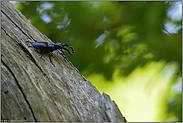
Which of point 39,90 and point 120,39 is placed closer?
point 39,90

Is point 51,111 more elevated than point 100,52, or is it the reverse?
point 100,52

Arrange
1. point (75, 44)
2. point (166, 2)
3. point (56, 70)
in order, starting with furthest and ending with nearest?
point (75, 44) → point (166, 2) → point (56, 70)

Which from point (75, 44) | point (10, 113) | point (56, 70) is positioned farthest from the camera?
point (75, 44)

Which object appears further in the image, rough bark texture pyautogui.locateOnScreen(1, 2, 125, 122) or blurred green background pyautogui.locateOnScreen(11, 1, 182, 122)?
blurred green background pyautogui.locateOnScreen(11, 1, 182, 122)

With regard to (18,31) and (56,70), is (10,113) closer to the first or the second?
(56,70)

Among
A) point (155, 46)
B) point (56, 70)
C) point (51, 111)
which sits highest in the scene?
point (155, 46)

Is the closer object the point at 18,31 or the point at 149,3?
the point at 18,31

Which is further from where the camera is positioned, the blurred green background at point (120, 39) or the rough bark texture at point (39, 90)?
the blurred green background at point (120, 39)

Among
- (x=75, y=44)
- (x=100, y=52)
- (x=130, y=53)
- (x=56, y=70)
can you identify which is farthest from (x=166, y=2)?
(x=56, y=70)
